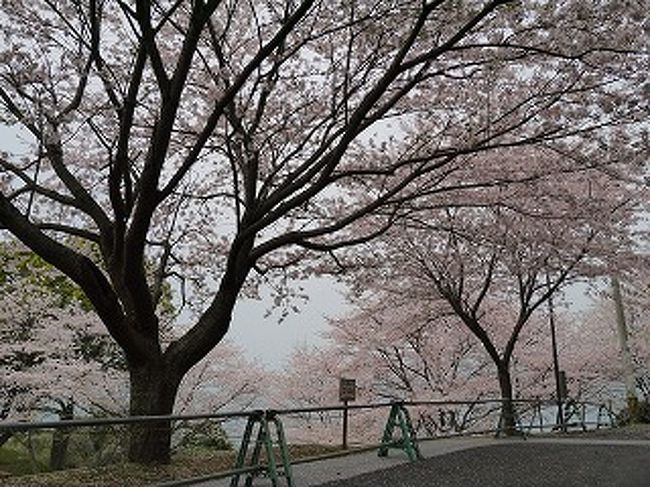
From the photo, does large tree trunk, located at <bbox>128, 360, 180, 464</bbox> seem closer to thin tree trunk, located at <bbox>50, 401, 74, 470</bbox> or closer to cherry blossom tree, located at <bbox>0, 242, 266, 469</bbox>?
cherry blossom tree, located at <bbox>0, 242, 266, 469</bbox>

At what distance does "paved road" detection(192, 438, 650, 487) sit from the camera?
740 cm

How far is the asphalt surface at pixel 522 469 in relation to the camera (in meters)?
7.43

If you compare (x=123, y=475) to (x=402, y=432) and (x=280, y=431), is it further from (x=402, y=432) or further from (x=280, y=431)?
(x=402, y=432)

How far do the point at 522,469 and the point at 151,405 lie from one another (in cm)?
518

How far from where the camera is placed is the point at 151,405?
848 cm

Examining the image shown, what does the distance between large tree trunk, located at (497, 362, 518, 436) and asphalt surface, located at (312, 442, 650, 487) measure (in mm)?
2601

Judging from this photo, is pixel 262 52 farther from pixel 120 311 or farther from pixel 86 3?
pixel 120 311

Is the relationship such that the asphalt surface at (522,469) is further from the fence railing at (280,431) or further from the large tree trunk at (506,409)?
the large tree trunk at (506,409)

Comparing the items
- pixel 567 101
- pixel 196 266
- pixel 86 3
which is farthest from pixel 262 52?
pixel 196 266

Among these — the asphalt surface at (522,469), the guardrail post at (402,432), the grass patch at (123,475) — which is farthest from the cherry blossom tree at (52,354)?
the asphalt surface at (522,469)

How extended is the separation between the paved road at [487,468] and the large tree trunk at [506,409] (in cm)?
244

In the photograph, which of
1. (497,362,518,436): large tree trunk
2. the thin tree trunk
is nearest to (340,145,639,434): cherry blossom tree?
(497,362,518,436): large tree trunk

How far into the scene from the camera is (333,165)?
333 inches

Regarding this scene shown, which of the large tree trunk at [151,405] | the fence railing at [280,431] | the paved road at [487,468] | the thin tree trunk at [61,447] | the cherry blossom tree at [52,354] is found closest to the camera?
the fence railing at [280,431]
